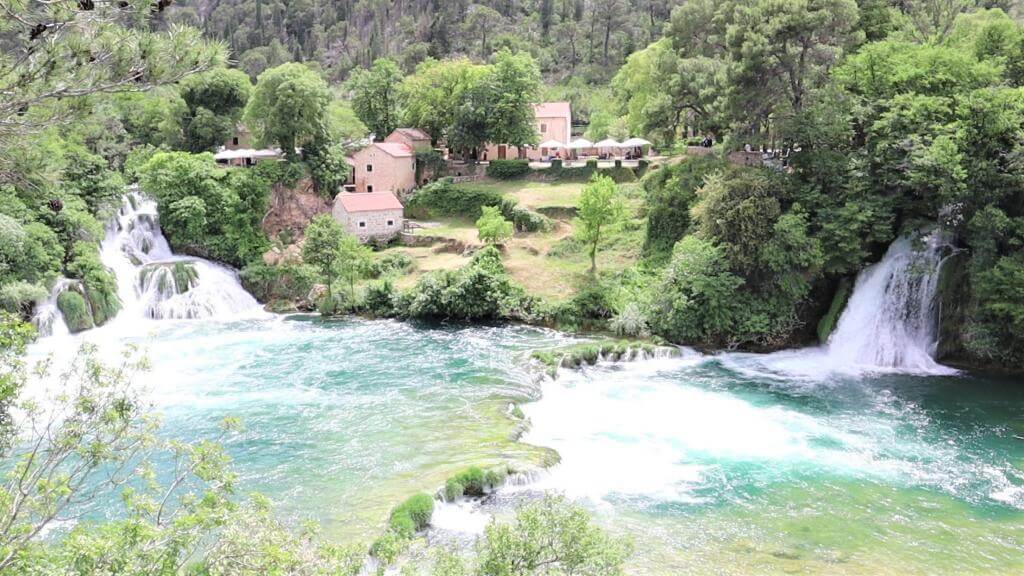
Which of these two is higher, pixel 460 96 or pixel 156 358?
pixel 460 96

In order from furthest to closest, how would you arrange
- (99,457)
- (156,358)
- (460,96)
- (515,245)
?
(460,96) < (515,245) < (156,358) < (99,457)

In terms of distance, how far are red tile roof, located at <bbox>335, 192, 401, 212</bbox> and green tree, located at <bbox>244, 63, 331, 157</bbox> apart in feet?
15.5

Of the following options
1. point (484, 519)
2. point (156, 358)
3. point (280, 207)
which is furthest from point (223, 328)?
point (484, 519)

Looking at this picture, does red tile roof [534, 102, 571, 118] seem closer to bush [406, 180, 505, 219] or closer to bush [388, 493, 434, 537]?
bush [406, 180, 505, 219]

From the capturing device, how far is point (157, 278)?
121 ft

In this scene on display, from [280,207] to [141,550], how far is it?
126ft

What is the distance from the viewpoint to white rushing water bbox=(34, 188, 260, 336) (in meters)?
36.4

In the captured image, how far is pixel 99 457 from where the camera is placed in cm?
945

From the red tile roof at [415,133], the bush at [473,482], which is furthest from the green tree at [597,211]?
Answer: the red tile roof at [415,133]

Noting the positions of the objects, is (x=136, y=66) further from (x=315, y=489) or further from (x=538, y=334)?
(x=538, y=334)

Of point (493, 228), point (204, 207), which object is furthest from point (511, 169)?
point (204, 207)

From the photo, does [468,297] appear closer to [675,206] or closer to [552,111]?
[675,206]

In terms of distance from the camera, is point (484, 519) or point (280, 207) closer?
point (484, 519)

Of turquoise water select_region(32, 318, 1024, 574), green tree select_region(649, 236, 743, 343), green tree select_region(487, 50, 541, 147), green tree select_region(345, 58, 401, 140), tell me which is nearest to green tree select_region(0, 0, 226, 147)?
turquoise water select_region(32, 318, 1024, 574)
